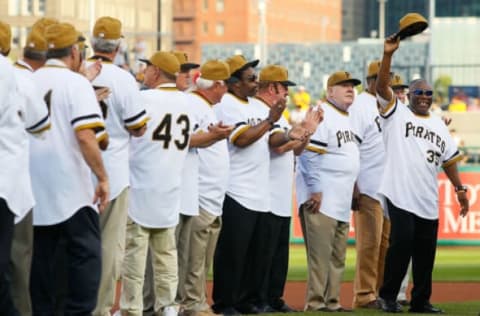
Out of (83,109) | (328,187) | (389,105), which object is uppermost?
(83,109)

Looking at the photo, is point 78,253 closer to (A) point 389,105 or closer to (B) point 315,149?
(B) point 315,149

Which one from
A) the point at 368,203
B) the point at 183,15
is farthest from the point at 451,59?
the point at 368,203

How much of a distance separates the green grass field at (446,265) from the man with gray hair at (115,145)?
831 centimetres

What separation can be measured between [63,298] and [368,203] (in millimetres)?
5258

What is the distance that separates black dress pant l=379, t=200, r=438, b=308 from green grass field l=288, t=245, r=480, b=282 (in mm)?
5051

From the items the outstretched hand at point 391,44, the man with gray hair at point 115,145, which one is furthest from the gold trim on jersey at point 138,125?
the outstretched hand at point 391,44

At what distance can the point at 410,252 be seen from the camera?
1444cm

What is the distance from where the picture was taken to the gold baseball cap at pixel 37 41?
34.7 feet

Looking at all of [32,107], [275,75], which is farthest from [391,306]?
[32,107]

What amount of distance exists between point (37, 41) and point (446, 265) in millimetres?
12975

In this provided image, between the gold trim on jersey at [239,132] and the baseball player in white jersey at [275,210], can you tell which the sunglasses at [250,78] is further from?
the gold trim on jersey at [239,132]

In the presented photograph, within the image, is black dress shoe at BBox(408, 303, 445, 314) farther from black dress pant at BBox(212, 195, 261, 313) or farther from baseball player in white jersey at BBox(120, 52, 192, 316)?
baseball player in white jersey at BBox(120, 52, 192, 316)

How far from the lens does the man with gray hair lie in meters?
11.2

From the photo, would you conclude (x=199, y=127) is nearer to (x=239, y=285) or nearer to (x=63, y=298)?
(x=239, y=285)
